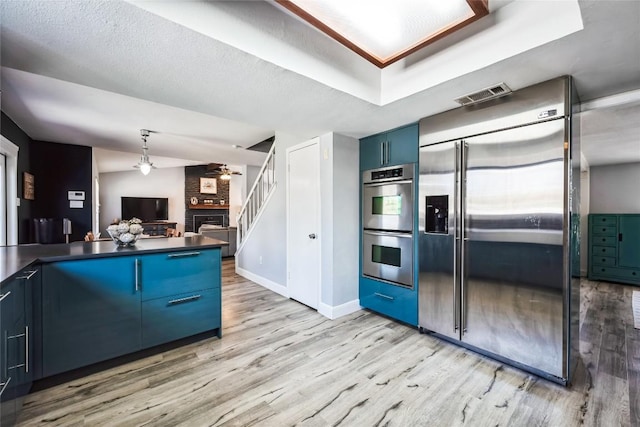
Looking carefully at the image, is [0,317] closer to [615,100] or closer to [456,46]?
[456,46]

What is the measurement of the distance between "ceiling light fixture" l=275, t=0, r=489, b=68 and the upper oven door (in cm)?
139

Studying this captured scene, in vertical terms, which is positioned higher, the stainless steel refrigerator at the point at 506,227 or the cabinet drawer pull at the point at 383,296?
the stainless steel refrigerator at the point at 506,227

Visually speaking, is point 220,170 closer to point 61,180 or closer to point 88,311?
point 61,180

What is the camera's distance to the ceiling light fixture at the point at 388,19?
4.66 feet

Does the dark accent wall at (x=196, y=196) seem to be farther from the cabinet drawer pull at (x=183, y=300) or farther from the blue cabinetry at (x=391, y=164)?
the blue cabinetry at (x=391, y=164)

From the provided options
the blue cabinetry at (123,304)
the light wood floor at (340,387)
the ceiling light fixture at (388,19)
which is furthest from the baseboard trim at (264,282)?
the ceiling light fixture at (388,19)

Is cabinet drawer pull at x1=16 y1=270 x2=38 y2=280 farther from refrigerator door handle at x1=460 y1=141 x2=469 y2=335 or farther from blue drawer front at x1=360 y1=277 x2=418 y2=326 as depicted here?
refrigerator door handle at x1=460 y1=141 x2=469 y2=335

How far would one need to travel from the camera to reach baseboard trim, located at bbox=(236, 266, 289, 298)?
390 centimetres

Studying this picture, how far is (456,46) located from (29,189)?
584 cm

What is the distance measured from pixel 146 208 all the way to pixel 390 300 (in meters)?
8.95

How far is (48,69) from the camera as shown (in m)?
1.68

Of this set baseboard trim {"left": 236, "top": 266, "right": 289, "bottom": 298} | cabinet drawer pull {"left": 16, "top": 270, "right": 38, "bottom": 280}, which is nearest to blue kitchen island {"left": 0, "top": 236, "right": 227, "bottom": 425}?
cabinet drawer pull {"left": 16, "top": 270, "right": 38, "bottom": 280}

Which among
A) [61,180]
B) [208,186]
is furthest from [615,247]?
[208,186]

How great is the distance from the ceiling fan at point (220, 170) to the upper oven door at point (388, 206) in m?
6.52
